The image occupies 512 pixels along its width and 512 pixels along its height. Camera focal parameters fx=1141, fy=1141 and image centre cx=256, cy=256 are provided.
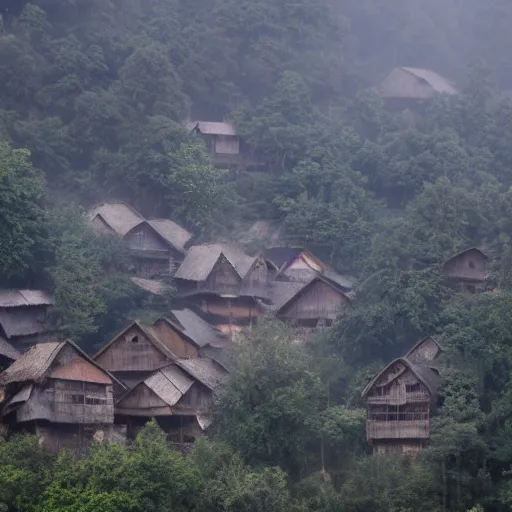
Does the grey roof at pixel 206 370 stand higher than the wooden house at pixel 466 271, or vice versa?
the wooden house at pixel 466 271

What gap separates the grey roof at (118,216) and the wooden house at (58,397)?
12250 mm

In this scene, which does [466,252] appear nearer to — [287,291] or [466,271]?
[466,271]

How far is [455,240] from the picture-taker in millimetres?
43844

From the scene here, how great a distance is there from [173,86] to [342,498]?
26901mm

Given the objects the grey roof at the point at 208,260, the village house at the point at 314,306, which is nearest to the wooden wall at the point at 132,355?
the grey roof at the point at 208,260

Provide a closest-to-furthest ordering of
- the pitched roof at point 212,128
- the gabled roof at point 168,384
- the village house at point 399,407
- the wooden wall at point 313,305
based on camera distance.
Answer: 1. the village house at point 399,407
2. the gabled roof at point 168,384
3. the wooden wall at point 313,305
4. the pitched roof at point 212,128

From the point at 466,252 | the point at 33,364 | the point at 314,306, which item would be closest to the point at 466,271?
the point at 466,252

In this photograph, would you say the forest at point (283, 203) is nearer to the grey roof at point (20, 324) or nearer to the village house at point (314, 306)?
the grey roof at point (20, 324)

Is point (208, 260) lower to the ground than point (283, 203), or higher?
lower

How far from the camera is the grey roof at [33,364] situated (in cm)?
3434

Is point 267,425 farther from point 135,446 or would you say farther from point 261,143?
point 261,143

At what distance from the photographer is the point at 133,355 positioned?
38.2 m

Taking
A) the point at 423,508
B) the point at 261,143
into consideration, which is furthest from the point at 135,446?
the point at 261,143

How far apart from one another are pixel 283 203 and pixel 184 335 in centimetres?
1174
